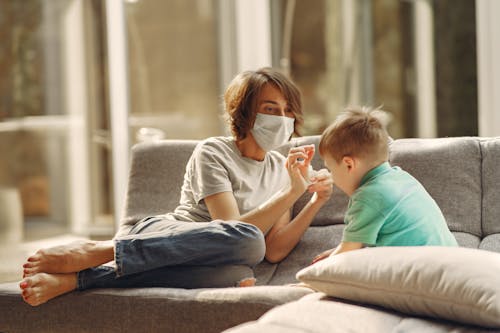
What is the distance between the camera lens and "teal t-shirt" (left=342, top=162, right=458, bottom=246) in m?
1.91

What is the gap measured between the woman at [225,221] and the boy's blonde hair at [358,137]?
306mm

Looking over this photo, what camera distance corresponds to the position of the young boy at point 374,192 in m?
1.91

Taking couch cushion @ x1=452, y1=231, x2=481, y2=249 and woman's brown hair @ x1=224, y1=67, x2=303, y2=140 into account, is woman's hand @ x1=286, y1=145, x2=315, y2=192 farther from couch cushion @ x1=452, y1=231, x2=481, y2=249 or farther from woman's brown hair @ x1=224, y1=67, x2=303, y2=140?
couch cushion @ x1=452, y1=231, x2=481, y2=249

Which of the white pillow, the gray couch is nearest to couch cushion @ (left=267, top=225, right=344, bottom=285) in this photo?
the gray couch

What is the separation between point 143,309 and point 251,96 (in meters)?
0.81

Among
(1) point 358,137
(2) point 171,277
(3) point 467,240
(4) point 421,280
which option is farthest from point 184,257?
(3) point 467,240

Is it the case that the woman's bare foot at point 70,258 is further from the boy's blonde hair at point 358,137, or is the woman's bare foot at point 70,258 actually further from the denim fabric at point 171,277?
the boy's blonde hair at point 358,137

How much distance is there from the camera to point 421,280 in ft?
5.28

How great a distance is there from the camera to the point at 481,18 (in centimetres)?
392

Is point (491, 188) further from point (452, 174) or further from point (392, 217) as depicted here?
point (392, 217)

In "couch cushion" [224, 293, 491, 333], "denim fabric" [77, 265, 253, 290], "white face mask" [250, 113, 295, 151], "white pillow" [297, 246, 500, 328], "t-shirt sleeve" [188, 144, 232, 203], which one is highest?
"white face mask" [250, 113, 295, 151]

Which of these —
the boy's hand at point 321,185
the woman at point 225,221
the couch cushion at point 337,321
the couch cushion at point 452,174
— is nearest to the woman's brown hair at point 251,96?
the woman at point 225,221

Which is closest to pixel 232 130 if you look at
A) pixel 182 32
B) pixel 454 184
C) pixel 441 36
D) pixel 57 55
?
pixel 454 184

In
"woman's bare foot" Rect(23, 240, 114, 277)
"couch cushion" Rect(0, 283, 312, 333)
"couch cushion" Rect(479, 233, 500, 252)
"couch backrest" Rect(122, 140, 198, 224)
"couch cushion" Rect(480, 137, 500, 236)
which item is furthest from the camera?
"couch backrest" Rect(122, 140, 198, 224)
